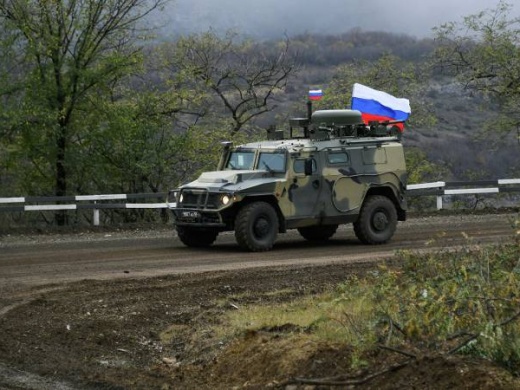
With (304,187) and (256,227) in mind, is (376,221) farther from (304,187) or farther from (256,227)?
(256,227)

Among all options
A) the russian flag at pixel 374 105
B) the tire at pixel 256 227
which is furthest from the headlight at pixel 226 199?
the russian flag at pixel 374 105

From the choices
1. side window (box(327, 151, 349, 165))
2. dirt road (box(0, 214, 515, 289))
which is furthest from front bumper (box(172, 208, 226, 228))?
side window (box(327, 151, 349, 165))

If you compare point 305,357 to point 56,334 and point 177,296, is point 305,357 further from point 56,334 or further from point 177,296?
point 177,296

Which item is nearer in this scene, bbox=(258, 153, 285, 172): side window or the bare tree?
bbox=(258, 153, 285, 172): side window

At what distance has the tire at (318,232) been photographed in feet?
68.9

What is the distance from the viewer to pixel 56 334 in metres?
11.9

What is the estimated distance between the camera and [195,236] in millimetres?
19969

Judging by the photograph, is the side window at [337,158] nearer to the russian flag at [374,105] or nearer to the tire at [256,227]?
the tire at [256,227]

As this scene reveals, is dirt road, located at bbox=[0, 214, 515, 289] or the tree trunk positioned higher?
the tree trunk

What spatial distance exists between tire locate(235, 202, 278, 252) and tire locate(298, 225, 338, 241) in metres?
2.05

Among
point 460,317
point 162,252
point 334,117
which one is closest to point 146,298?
point 162,252

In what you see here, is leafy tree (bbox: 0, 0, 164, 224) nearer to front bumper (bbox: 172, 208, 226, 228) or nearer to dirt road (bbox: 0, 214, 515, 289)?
dirt road (bbox: 0, 214, 515, 289)

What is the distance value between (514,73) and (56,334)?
24.6 meters

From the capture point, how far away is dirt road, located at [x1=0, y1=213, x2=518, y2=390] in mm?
9812
